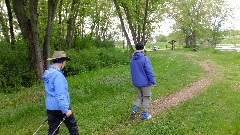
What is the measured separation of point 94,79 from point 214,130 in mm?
8703

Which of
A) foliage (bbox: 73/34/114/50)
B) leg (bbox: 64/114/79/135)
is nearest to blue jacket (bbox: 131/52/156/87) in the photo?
leg (bbox: 64/114/79/135)

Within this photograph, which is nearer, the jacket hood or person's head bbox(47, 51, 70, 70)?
person's head bbox(47, 51, 70, 70)

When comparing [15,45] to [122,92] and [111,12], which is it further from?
[111,12]

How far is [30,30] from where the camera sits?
15547 mm

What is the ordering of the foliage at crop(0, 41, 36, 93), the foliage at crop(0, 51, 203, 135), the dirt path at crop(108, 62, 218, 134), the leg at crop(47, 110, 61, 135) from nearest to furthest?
1. the leg at crop(47, 110, 61, 135)
2. the foliage at crop(0, 51, 203, 135)
3. the dirt path at crop(108, 62, 218, 134)
4. the foliage at crop(0, 41, 36, 93)

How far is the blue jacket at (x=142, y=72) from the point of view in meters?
8.72

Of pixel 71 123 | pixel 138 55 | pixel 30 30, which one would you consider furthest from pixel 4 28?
pixel 71 123

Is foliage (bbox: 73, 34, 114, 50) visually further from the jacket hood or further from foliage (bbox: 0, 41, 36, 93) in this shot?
the jacket hood

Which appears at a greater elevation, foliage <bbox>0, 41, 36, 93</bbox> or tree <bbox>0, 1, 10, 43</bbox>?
tree <bbox>0, 1, 10, 43</bbox>

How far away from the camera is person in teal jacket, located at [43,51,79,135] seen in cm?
607

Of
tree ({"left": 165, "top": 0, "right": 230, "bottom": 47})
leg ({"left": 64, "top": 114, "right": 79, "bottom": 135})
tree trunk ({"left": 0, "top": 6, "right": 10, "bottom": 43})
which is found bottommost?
leg ({"left": 64, "top": 114, "right": 79, "bottom": 135})

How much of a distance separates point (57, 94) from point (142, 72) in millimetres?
3427

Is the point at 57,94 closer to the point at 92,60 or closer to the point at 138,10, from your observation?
the point at 92,60

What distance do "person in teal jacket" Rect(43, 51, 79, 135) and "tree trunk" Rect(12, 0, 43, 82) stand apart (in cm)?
893
